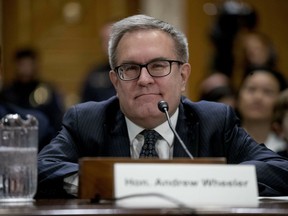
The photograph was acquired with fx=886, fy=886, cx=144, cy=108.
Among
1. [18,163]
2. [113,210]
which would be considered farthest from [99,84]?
[113,210]

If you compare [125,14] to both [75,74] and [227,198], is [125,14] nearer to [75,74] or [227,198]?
[75,74]

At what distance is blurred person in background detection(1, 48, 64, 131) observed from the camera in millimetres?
7926

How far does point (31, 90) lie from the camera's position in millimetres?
8219

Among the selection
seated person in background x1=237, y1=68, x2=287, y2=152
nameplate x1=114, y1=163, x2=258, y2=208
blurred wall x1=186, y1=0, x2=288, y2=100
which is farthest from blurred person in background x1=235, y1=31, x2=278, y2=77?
nameplate x1=114, y1=163, x2=258, y2=208

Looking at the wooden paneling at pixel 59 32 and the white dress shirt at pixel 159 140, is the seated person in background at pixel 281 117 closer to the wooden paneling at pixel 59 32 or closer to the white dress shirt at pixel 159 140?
the white dress shirt at pixel 159 140

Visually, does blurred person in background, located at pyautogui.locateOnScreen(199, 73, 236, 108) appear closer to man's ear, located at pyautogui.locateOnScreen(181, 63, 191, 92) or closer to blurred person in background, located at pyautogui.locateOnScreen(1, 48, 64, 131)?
blurred person in background, located at pyautogui.locateOnScreen(1, 48, 64, 131)

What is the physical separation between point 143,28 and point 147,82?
0.23 meters

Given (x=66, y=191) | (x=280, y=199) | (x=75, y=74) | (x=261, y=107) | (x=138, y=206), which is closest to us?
(x=138, y=206)

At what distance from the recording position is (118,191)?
99.2 inches

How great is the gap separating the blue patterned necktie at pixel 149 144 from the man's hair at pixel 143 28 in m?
0.30

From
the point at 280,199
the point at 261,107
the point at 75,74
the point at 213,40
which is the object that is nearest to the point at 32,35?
the point at 75,74

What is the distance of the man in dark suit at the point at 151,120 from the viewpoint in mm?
3396

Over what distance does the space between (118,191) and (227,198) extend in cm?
32

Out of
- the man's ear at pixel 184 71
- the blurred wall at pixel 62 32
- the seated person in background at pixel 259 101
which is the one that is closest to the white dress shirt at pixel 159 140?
the man's ear at pixel 184 71
